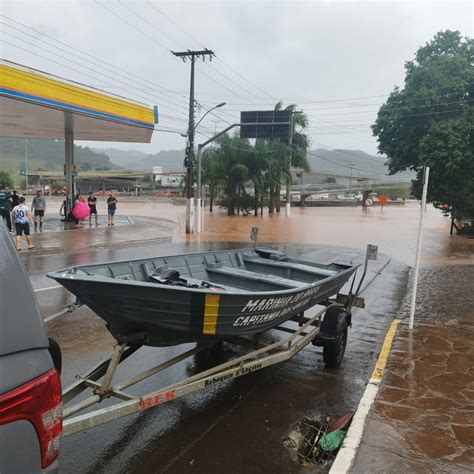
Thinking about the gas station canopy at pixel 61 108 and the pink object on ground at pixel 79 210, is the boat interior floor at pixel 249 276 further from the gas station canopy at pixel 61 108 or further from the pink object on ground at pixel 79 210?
the pink object on ground at pixel 79 210

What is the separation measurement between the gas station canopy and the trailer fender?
476 inches

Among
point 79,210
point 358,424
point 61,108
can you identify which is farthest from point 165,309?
point 79,210

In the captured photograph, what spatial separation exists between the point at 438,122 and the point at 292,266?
1906cm

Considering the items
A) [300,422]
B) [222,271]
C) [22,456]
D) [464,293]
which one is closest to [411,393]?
[300,422]

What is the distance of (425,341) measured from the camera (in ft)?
21.0

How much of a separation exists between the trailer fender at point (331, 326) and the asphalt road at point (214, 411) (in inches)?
16.0

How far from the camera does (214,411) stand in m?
4.25

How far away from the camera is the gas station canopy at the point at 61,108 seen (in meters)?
13.7

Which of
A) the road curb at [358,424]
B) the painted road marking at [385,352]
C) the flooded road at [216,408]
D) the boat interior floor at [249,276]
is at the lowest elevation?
the flooded road at [216,408]

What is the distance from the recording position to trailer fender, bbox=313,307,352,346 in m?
5.16

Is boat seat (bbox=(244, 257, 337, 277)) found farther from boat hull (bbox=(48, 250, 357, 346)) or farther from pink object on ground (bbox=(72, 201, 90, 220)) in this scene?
pink object on ground (bbox=(72, 201, 90, 220))

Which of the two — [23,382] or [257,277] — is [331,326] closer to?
[257,277]

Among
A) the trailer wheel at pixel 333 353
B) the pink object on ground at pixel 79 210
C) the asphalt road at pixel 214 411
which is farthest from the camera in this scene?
the pink object on ground at pixel 79 210

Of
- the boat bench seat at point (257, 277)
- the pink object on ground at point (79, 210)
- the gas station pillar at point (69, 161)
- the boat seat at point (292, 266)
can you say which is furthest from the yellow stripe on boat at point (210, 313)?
the gas station pillar at point (69, 161)
